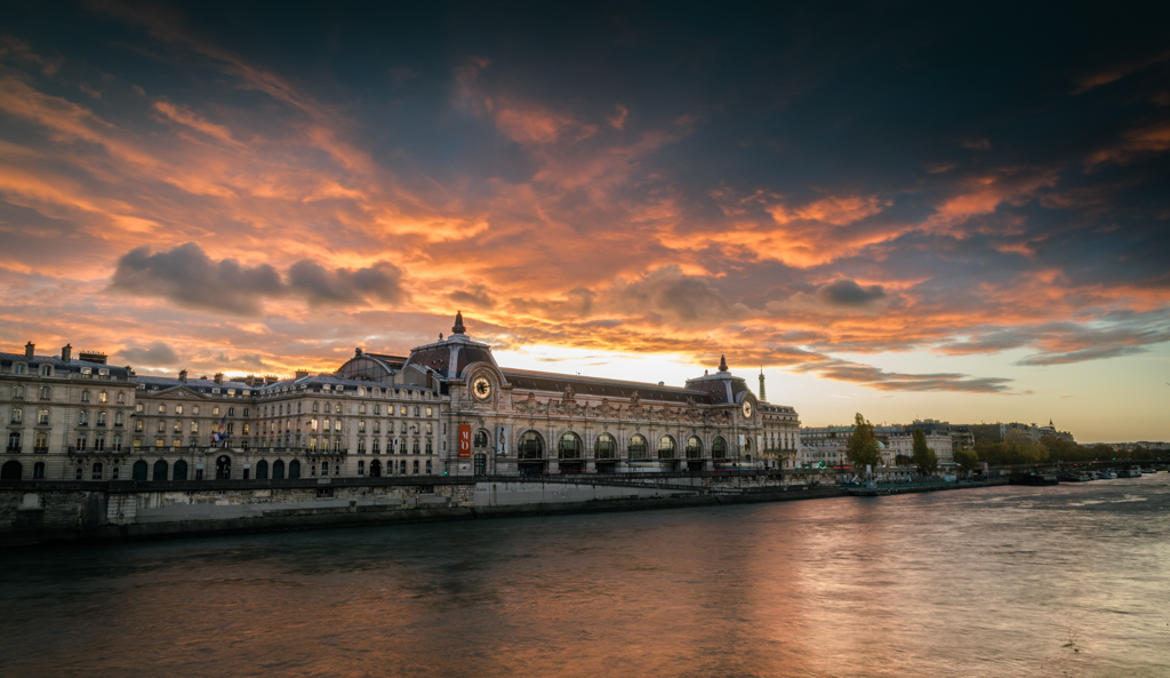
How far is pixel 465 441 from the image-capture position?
11400cm

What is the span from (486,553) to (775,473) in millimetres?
99529

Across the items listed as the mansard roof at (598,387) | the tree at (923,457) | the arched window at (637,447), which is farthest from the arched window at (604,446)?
the tree at (923,457)

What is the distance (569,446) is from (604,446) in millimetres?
8322

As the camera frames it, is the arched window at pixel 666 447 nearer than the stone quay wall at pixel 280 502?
No

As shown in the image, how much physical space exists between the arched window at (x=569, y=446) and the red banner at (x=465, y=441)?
2016 centimetres

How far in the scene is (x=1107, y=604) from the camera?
109ft

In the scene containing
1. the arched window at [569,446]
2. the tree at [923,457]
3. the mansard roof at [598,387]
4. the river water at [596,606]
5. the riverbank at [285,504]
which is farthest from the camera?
the tree at [923,457]

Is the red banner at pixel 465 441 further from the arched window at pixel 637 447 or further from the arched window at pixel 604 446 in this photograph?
the arched window at pixel 637 447

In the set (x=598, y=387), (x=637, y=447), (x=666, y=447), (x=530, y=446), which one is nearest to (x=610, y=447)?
(x=637, y=447)

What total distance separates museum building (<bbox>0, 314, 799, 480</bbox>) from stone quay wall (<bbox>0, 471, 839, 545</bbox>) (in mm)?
22206

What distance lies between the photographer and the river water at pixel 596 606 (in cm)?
2509

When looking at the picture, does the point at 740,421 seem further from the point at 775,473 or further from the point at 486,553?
the point at 486,553

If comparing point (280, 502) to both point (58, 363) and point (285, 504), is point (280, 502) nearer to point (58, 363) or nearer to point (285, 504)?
point (285, 504)

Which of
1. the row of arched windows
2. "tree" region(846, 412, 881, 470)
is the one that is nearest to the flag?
the row of arched windows
